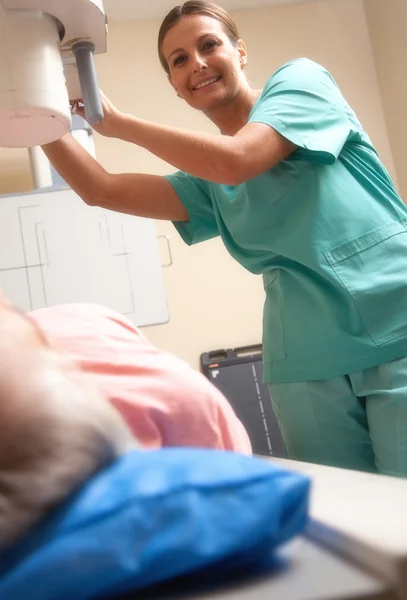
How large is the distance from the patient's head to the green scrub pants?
598mm

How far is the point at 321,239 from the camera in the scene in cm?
106

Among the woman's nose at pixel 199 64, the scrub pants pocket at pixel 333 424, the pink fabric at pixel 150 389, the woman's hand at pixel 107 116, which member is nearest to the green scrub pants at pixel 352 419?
the scrub pants pocket at pixel 333 424

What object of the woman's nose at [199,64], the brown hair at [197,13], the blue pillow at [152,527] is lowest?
the blue pillow at [152,527]

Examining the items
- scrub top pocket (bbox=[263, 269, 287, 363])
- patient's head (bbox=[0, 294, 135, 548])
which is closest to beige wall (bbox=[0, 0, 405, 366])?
scrub top pocket (bbox=[263, 269, 287, 363])

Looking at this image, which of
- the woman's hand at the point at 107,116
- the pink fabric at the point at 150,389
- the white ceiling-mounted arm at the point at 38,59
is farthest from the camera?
the woman's hand at the point at 107,116

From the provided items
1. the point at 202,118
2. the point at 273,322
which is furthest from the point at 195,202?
the point at 202,118

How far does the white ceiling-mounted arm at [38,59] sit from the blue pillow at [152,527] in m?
0.57

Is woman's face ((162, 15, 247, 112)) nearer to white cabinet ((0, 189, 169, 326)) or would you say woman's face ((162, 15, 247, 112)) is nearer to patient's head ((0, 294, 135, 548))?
patient's head ((0, 294, 135, 548))

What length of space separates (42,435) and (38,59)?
0.59 meters

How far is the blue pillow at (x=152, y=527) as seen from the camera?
14.4 inches

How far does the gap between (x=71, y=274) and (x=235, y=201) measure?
1349 millimetres

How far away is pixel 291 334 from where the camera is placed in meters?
1.10

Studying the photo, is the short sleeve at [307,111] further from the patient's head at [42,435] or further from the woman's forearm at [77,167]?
the patient's head at [42,435]

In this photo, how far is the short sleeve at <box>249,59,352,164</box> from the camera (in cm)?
107
